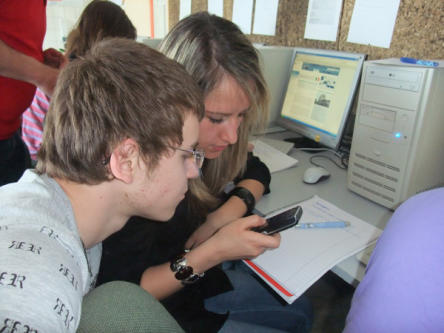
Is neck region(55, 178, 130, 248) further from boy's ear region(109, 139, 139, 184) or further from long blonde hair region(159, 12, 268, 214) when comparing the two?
long blonde hair region(159, 12, 268, 214)

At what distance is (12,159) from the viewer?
116 cm

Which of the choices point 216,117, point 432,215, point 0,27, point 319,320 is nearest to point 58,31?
point 0,27

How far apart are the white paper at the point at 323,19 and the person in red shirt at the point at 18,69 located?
1.02 meters

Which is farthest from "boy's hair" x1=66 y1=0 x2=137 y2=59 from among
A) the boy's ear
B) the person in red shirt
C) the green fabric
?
the green fabric

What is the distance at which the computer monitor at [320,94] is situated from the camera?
1.13 m

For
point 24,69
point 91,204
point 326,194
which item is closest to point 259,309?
point 326,194

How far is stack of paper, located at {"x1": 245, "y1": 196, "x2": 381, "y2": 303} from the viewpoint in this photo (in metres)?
0.61

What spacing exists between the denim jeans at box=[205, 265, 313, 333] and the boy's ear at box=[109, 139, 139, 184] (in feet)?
1.58

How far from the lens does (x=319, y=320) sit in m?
1.33

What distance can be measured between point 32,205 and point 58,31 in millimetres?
2706

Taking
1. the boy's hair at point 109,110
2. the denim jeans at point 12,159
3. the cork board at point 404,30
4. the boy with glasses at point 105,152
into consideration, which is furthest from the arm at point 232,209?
the denim jeans at point 12,159

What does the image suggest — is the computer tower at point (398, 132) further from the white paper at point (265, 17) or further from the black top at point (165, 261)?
the white paper at point (265, 17)

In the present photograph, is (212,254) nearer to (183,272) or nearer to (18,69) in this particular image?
(183,272)

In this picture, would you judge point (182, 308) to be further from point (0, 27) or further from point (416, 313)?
point (0, 27)
